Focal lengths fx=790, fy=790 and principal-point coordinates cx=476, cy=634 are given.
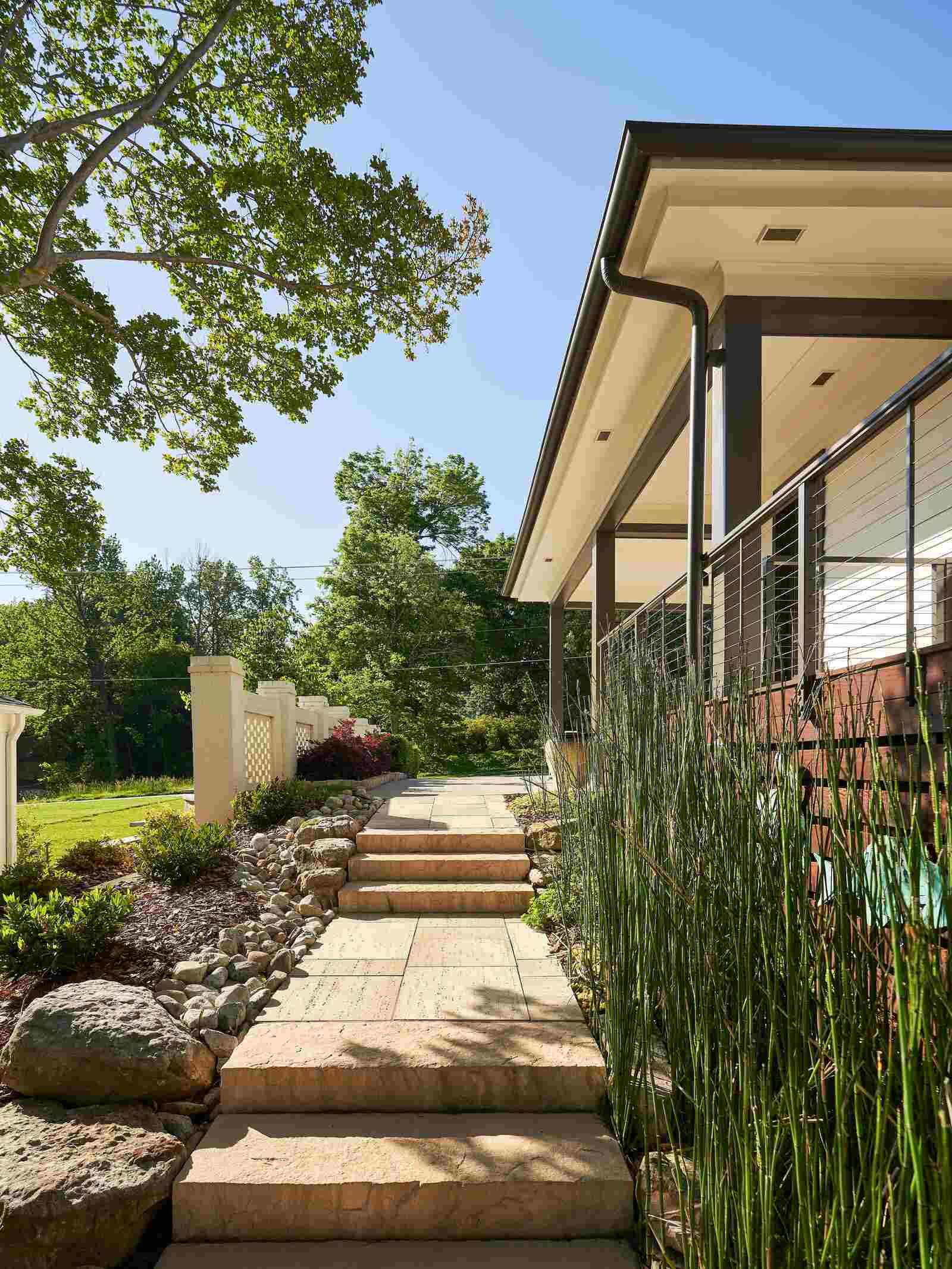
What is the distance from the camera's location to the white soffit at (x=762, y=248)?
304 cm

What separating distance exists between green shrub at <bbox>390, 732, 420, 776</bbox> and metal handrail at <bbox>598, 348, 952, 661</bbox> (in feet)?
25.5

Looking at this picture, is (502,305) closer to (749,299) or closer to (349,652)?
(749,299)

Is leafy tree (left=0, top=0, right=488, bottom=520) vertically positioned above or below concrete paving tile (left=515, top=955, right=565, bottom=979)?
above

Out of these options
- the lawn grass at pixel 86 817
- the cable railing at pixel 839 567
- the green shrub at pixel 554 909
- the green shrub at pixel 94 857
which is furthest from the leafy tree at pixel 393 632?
the green shrub at pixel 554 909

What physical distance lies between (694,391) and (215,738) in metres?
4.22

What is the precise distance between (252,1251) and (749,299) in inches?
160

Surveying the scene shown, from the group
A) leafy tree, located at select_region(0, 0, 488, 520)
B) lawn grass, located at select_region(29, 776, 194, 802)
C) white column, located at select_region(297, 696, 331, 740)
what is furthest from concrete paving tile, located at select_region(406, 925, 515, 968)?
lawn grass, located at select_region(29, 776, 194, 802)

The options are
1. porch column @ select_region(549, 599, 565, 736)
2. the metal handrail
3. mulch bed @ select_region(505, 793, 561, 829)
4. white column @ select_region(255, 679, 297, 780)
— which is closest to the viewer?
the metal handrail

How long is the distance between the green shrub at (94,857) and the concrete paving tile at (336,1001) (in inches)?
81.5

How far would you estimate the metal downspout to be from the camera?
3.57 meters

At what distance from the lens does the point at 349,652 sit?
17734mm

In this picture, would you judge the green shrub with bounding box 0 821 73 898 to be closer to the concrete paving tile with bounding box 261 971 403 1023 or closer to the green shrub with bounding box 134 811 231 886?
the green shrub with bounding box 134 811 231 886

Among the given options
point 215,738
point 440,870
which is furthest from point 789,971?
point 215,738

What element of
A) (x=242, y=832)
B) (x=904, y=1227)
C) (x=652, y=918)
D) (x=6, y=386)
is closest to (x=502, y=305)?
(x=6, y=386)
